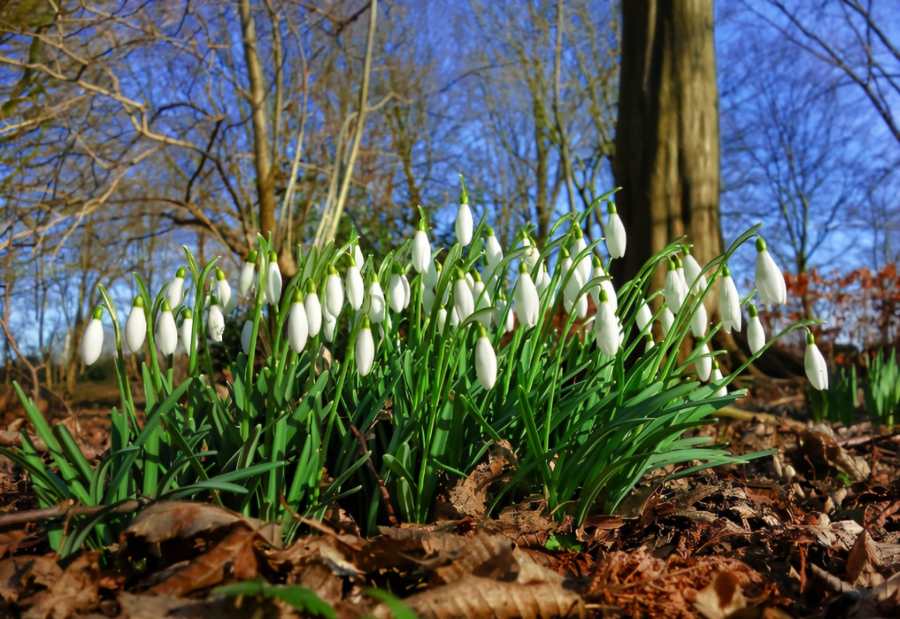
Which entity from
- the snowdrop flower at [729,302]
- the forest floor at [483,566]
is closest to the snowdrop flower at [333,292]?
the forest floor at [483,566]

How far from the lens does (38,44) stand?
4.99m

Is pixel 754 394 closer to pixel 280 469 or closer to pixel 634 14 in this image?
pixel 634 14

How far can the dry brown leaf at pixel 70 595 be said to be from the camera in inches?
45.6

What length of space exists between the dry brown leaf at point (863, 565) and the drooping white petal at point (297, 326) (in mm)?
1360

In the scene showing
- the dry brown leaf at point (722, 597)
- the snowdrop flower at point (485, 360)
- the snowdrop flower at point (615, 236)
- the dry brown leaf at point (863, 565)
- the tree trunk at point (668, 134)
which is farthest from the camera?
the tree trunk at point (668, 134)

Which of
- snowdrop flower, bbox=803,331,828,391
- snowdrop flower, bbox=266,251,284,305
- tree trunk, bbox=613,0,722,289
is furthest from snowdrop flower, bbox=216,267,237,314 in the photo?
tree trunk, bbox=613,0,722,289

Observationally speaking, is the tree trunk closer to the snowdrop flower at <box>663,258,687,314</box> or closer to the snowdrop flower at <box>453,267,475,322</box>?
the snowdrop flower at <box>663,258,687,314</box>

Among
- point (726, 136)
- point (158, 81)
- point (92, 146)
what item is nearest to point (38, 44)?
point (92, 146)

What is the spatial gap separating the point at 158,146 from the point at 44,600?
554 centimetres

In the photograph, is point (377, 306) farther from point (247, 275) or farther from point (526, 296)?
point (526, 296)

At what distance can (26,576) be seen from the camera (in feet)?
4.15

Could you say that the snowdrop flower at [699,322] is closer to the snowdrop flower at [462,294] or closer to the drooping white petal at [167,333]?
the snowdrop flower at [462,294]

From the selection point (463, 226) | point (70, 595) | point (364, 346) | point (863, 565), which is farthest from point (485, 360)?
point (863, 565)

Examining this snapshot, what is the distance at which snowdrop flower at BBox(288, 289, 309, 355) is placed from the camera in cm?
142
